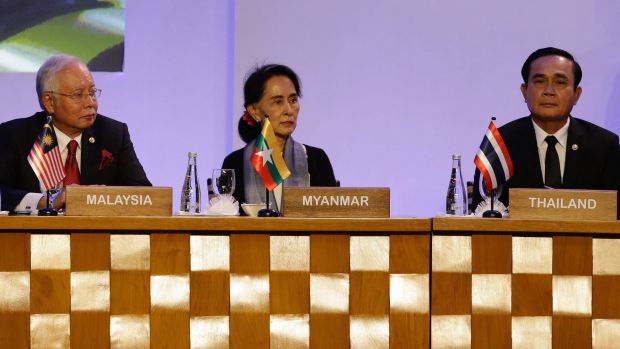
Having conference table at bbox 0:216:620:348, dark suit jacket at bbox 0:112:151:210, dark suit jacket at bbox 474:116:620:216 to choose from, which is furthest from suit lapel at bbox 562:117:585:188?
dark suit jacket at bbox 0:112:151:210

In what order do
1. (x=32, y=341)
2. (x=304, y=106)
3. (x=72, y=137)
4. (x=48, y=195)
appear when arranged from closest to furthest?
(x=32, y=341)
(x=48, y=195)
(x=72, y=137)
(x=304, y=106)

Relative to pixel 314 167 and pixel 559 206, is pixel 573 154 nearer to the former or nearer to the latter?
pixel 314 167

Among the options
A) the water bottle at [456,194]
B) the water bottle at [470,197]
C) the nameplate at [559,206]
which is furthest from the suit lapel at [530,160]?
the nameplate at [559,206]

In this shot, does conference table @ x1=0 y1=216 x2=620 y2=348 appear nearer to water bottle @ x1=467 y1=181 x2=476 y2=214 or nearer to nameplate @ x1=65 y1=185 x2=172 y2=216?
nameplate @ x1=65 y1=185 x2=172 y2=216

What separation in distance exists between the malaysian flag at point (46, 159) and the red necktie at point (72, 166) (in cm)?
54

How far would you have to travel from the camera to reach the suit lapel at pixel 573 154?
3.29m

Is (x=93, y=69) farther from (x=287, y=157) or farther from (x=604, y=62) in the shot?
(x=604, y=62)

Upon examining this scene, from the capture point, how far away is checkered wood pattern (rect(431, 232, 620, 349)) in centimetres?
201

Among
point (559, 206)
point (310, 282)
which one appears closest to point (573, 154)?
point (559, 206)

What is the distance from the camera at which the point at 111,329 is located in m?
1.98

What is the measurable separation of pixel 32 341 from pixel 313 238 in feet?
2.16

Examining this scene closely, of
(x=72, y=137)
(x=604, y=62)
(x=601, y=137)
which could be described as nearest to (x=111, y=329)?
(x=72, y=137)

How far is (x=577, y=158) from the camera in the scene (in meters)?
3.33

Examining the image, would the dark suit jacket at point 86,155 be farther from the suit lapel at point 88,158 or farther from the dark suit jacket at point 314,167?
the dark suit jacket at point 314,167
